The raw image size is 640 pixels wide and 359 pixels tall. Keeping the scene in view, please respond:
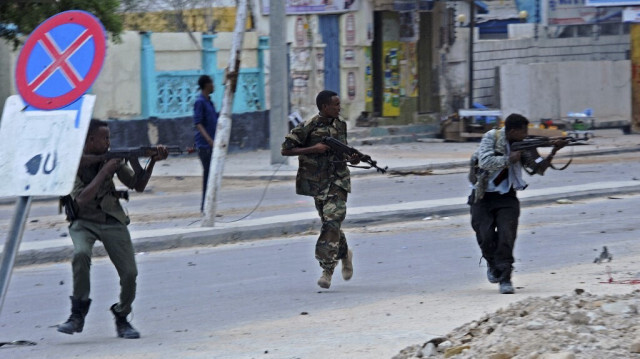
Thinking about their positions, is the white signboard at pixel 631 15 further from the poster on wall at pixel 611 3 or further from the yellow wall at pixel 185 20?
the yellow wall at pixel 185 20

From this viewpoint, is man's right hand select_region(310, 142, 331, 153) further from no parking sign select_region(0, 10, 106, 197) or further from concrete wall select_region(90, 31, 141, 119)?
concrete wall select_region(90, 31, 141, 119)

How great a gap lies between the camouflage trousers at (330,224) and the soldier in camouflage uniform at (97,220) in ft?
7.67

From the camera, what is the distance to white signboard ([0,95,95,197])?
17.9ft

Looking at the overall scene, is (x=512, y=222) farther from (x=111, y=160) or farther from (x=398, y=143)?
(x=398, y=143)

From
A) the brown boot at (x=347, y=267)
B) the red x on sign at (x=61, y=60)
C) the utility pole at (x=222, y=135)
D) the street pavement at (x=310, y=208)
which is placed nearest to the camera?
the red x on sign at (x=61, y=60)

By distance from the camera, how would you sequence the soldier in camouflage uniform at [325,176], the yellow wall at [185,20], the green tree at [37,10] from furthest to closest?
1. the yellow wall at [185,20]
2. the green tree at [37,10]
3. the soldier in camouflage uniform at [325,176]

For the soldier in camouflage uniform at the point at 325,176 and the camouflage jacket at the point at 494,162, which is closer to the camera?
the camouflage jacket at the point at 494,162

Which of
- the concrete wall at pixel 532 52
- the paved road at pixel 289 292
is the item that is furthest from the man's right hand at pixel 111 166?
the concrete wall at pixel 532 52

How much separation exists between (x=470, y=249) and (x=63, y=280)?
4.18m

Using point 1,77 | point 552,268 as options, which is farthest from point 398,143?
point 552,268

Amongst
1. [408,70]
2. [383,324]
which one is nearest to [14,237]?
[383,324]

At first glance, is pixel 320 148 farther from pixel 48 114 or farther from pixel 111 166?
pixel 48 114

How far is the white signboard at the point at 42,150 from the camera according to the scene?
17.9 ft

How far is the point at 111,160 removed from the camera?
805 cm
